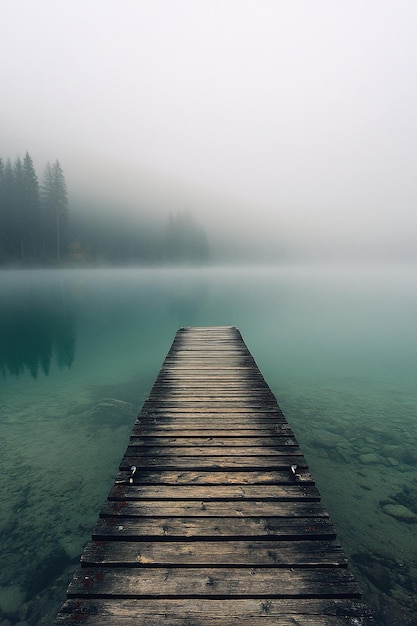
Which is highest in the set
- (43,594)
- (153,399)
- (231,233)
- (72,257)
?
(231,233)

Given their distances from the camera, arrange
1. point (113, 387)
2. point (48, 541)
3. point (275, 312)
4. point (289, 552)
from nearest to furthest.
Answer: point (289, 552), point (48, 541), point (113, 387), point (275, 312)

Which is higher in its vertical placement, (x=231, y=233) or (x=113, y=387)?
(x=231, y=233)

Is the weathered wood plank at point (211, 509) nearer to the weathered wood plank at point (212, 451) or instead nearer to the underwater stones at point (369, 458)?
the weathered wood plank at point (212, 451)

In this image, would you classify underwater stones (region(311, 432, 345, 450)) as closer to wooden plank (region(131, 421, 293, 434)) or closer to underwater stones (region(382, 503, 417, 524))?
underwater stones (region(382, 503, 417, 524))

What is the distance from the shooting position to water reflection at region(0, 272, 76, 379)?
16764mm

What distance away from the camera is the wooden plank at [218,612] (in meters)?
2.72

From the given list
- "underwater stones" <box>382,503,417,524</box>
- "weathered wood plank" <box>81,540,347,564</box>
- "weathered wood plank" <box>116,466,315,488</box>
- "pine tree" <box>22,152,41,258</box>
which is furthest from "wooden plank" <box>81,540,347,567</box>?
"pine tree" <box>22,152,41,258</box>

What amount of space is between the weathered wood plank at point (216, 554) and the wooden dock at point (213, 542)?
0.04 ft

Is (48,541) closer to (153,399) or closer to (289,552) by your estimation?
(153,399)

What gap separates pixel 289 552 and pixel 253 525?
0.51 metres

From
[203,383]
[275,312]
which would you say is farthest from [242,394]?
[275,312]

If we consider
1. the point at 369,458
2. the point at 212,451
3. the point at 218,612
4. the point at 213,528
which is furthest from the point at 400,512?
the point at 218,612

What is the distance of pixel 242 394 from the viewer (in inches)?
321

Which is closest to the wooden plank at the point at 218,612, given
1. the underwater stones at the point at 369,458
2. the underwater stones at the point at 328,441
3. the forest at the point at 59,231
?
the underwater stones at the point at 369,458
